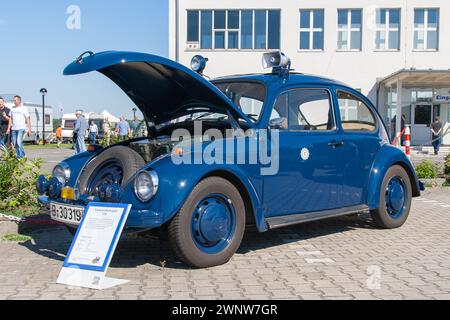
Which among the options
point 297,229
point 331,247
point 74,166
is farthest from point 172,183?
point 297,229

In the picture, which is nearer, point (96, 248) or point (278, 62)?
point (96, 248)

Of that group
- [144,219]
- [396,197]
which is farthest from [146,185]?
[396,197]

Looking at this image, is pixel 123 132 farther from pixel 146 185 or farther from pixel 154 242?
pixel 146 185

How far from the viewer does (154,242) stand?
19.6 ft

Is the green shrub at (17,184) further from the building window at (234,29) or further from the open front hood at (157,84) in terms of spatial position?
the building window at (234,29)

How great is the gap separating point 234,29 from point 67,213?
24.6 meters

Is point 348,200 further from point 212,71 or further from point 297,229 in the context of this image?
point 212,71

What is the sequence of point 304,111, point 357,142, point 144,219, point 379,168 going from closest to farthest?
point 144,219
point 304,111
point 357,142
point 379,168

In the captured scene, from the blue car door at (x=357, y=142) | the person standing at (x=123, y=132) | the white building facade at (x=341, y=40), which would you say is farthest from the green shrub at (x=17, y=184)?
the white building facade at (x=341, y=40)

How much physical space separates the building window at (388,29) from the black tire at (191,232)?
81.9 feet

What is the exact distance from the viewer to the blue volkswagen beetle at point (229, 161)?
4.50 meters

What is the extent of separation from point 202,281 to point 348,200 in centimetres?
241

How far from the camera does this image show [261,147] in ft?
16.9

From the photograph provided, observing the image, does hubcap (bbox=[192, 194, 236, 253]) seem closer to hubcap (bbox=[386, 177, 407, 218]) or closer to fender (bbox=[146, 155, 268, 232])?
fender (bbox=[146, 155, 268, 232])
